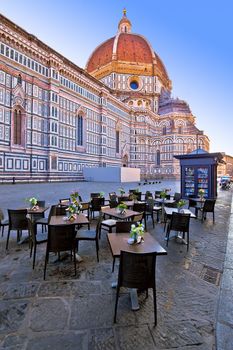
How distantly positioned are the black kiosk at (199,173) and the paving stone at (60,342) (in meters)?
11.9

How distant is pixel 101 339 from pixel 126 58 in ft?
198

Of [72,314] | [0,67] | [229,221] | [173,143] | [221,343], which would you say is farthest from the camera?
[173,143]

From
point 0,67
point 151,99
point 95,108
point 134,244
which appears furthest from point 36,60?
point 151,99

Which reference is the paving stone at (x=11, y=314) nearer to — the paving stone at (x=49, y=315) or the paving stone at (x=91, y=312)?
the paving stone at (x=49, y=315)

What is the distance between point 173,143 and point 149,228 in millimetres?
47325

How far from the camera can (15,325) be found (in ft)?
7.78

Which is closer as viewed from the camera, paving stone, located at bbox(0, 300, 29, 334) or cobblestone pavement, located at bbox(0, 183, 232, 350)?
cobblestone pavement, located at bbox(0, 183, 232, 350)

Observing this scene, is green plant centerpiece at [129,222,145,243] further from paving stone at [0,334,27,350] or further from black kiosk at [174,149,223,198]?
black kiosk at [174,149,223,198]

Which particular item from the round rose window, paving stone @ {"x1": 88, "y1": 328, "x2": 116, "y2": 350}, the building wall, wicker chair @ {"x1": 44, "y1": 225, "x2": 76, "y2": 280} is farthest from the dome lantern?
paving stone @ {"x1": 88, "y1": 328, "x2": 116, "y2": 350}

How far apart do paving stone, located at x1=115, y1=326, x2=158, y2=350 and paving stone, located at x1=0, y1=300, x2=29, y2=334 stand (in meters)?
1.17

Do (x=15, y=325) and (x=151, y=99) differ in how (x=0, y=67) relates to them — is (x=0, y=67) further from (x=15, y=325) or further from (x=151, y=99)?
(x=151, y=99)

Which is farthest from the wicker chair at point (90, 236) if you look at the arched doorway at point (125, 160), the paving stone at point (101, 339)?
the arched doorway at point (125, 160)

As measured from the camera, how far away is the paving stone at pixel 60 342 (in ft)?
6.81

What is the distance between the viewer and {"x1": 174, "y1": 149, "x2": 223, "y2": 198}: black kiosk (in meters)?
12.8
